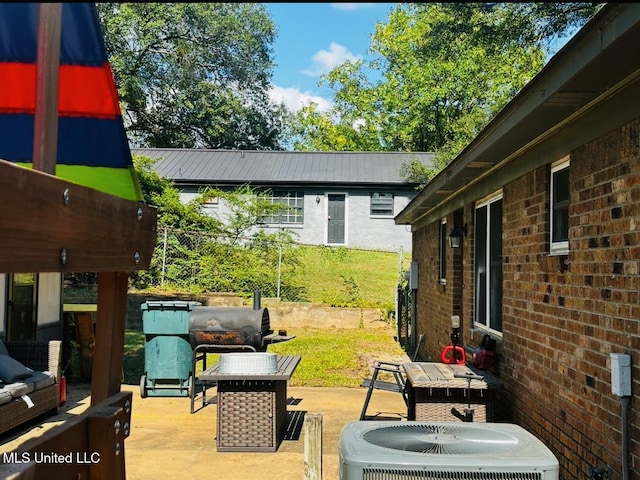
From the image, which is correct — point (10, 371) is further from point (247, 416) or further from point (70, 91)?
point (70, 91)

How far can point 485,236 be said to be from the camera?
7.79 metres

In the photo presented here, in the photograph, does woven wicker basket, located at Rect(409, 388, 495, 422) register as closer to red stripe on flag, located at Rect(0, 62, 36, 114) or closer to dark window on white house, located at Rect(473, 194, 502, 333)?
dark window on white house, located at Rect(473, 194, 502, 333)

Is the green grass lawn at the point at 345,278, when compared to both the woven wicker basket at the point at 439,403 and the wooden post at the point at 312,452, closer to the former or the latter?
the woven wicker basket at the point at 439,403

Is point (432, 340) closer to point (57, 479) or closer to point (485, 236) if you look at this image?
point (485, 236)

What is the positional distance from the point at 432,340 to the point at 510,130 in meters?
6.88

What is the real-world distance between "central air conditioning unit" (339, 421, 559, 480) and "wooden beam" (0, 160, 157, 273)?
158 centimetres

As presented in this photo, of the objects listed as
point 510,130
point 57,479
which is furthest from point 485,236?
point 57,479

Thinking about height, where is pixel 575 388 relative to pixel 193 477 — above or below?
above

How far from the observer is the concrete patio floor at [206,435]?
6273 millimetres

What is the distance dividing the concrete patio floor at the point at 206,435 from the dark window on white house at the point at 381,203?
55.2 feet

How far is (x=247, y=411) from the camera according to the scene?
7027 millimetres

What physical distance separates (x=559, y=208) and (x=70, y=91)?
390 cm

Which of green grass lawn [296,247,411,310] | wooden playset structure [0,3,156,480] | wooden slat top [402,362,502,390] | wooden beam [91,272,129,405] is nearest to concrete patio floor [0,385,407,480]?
wooden slat top [402,362,502,390]

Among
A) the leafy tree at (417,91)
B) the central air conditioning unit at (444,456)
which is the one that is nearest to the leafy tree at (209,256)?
the leafy tree at (417,91)
